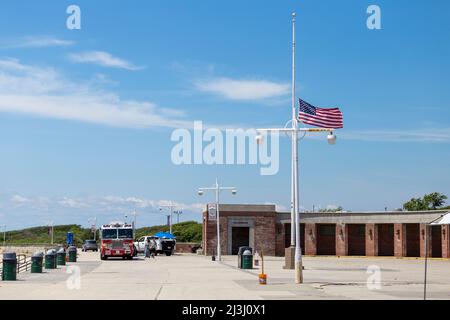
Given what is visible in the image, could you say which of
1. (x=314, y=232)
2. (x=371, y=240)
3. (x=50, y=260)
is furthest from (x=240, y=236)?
(x=50, y=260)

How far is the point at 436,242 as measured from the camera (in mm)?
76375

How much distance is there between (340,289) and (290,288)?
6.45 feet

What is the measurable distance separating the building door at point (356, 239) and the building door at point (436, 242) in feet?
25.8

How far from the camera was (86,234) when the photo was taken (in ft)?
522

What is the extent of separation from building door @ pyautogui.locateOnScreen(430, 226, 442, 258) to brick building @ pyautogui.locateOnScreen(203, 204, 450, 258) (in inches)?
64.5

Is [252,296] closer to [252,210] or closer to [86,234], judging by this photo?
[252,210]

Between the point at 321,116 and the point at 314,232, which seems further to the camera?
the point at 314,232

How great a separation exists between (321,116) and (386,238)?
50393 millimetres

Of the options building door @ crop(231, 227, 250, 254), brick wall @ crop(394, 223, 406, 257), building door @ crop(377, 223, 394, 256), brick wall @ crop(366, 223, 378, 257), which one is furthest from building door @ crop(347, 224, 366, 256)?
building door @ crop(231, 227, 250, 254)

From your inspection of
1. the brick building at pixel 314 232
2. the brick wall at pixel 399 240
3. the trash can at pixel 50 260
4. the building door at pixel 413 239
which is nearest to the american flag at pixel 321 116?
the trash can at pixel 50 260

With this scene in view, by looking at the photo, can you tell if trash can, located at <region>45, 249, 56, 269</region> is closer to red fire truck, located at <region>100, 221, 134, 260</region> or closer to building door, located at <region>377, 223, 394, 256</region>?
red fire truck, located at <region>100, 221, 134, 260</region>

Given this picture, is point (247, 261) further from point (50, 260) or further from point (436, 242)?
point (436, 242)

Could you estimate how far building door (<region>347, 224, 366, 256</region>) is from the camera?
3189 inches
